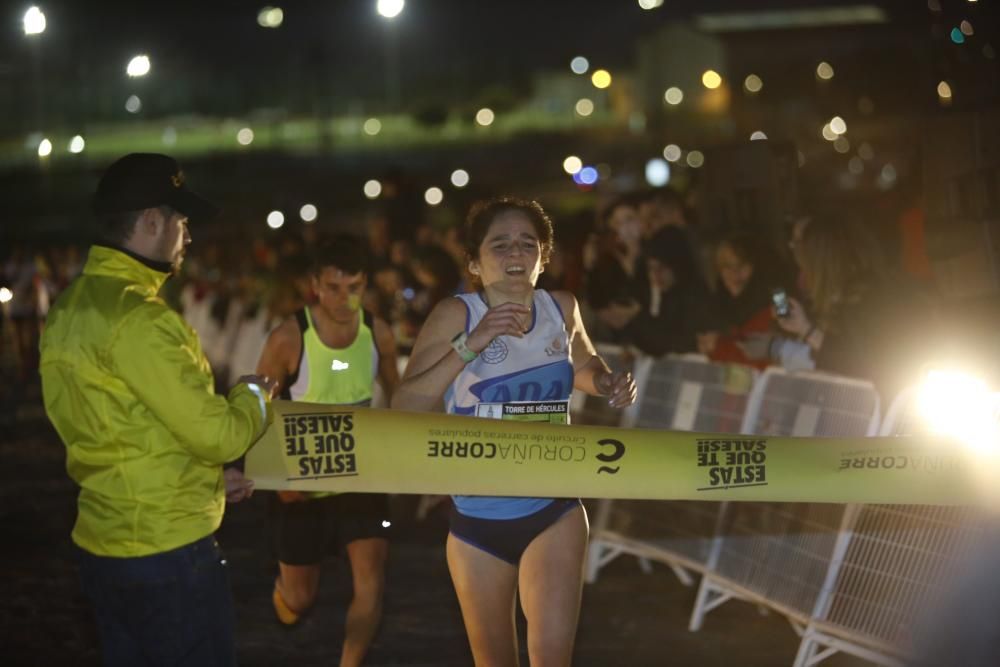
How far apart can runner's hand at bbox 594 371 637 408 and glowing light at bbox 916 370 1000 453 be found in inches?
57.0

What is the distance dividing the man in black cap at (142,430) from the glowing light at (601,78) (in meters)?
128

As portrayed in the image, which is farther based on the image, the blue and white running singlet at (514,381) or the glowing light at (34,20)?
the glowing light at (34,20)

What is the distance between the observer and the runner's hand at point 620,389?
18.7 feet

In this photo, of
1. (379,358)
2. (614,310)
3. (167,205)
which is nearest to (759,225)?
(614,310)

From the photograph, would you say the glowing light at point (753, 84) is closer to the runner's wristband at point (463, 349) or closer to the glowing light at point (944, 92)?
the glowing light at point (944, 92)

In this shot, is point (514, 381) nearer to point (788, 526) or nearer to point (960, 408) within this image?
point (960, 408)

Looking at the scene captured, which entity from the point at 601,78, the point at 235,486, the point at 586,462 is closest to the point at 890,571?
the point at 586,462

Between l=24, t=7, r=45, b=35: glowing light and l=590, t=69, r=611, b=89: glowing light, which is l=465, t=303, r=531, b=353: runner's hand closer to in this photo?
l=24, t=7, r=45, b=35: glowing light

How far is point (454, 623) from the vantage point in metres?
8.88

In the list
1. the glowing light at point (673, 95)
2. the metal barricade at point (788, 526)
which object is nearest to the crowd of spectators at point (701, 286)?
the metal barricade at point (788, 526)

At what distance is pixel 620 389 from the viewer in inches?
224

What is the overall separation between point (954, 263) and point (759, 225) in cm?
246

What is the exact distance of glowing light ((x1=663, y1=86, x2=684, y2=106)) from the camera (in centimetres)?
11150

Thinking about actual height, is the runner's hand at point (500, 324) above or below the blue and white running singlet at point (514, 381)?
above
